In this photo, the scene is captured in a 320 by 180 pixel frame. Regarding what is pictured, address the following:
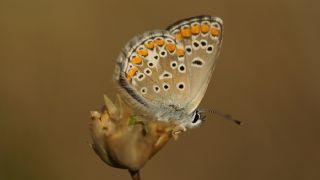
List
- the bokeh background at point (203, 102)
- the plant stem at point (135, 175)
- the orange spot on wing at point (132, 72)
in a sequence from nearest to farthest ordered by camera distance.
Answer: the plant stem at point (135, 175) < the orange spot on wing at point (132, 72) < the bokeh background at point (203, 102)

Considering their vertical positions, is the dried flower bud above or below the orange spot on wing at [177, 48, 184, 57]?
below

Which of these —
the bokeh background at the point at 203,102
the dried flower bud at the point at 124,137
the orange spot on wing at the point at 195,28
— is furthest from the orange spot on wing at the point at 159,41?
the bokeh background at the point at 203,102

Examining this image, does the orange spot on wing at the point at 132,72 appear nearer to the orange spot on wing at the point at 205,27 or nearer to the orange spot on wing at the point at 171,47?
the orange spot on wing at the point at 171,47

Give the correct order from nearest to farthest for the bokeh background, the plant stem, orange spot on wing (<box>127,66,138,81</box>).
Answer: the plant stem
orange spot on wing (<box>127,66,138,81</box>)
the bokeh background

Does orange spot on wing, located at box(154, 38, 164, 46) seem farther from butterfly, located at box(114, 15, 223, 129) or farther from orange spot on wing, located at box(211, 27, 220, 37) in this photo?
orange spot on wing, located at box(211, 27, 220, 37)

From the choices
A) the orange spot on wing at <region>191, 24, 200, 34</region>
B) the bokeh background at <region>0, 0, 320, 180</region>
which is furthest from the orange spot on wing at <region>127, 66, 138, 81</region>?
the bokeh background at <region>0, 0, 320, 180</region>

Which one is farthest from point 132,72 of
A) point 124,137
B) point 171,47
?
point 124,137
